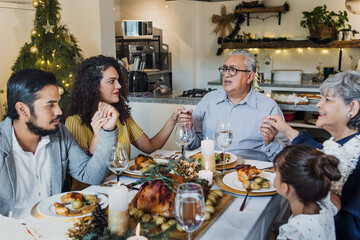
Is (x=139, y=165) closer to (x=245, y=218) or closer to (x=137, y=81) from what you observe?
(x=245, y=218)

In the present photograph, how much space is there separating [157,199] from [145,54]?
15.5ft

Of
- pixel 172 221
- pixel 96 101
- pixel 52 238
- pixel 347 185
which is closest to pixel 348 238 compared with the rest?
pixel 347 185

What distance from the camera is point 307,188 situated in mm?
1197

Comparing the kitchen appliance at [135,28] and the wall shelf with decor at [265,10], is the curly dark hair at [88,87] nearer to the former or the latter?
the kitchen appliance at [135,28]

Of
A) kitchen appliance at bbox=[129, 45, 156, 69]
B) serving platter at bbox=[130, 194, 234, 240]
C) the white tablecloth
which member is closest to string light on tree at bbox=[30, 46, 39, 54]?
kitchen appliance at bbox=[129, 45, 156, 69]

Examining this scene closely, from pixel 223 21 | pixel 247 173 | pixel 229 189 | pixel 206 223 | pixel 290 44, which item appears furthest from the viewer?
pixel 223 21

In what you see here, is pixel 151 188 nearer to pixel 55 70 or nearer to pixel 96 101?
pixel 96 101

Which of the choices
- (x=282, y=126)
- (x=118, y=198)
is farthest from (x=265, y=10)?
(x=118, y=198)

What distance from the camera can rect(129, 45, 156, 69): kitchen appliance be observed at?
18.8ft

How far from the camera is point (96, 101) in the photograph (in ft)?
7.35

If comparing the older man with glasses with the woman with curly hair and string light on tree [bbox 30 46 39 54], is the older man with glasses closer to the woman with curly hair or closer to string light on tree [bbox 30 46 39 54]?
the woman with curly hair

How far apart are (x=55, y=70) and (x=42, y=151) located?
219cm

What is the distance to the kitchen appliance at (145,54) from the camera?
18.8ft

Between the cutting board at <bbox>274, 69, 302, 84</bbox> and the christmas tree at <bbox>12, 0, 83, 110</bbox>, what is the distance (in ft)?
10.7
